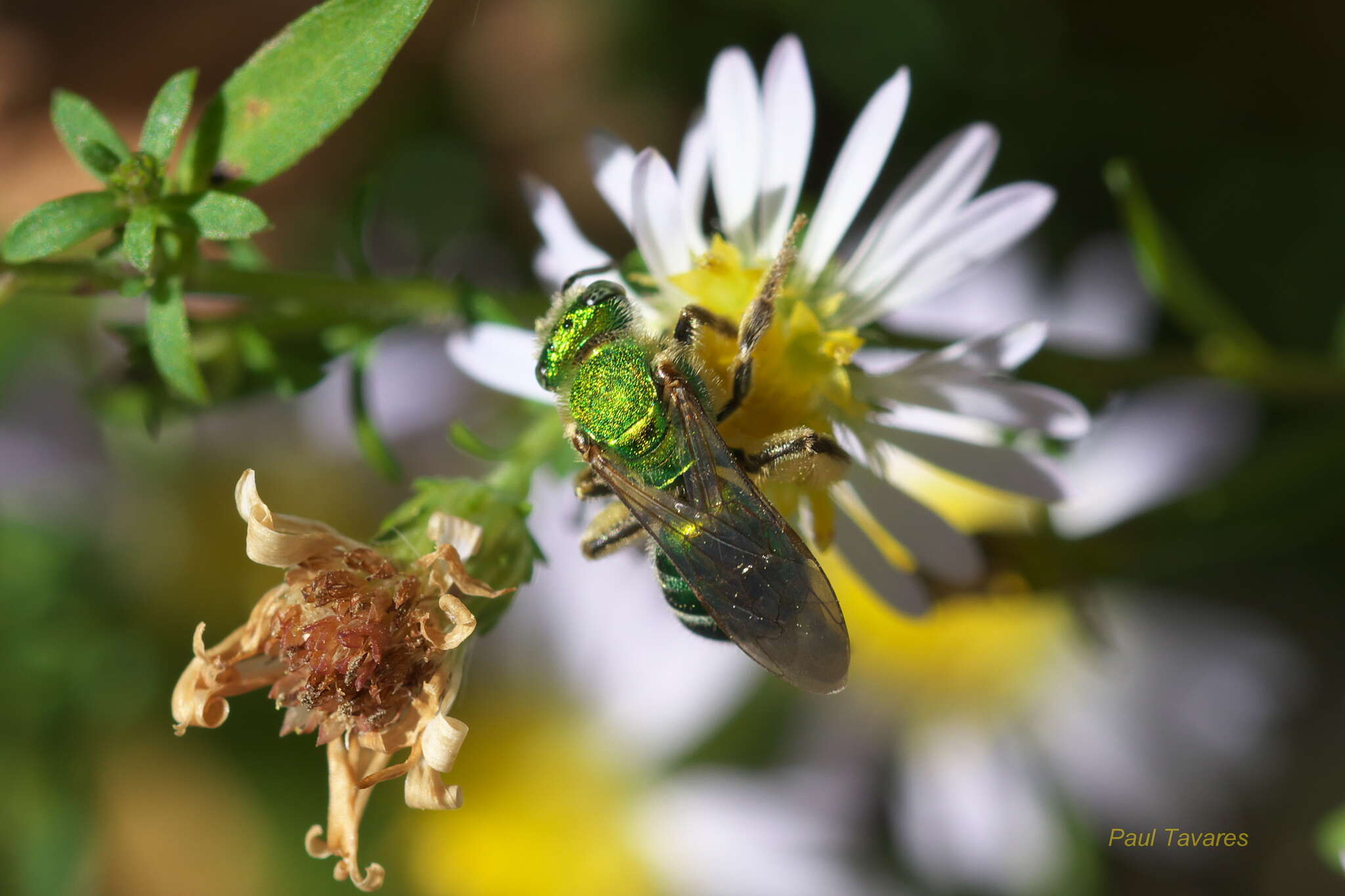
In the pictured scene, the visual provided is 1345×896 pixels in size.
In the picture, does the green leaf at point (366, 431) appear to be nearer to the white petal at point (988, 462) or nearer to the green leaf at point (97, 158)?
the green leaf at point (97, 158)

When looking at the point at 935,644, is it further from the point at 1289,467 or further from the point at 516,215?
the point at 516,215

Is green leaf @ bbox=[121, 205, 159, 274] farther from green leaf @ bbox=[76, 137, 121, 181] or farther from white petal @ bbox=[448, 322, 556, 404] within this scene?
white petal @ bbox=[448, 322, 556, 404]

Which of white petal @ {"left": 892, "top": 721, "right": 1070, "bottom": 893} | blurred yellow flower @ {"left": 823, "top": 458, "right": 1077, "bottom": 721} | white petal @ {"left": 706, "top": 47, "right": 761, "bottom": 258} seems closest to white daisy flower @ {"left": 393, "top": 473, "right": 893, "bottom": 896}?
white petal @ {"left": 892, "top": 721, "right": 1070, "bottom": 893}

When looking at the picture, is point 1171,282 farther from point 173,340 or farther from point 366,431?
point 173,340

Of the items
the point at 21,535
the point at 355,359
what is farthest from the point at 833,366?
the point at 21,535

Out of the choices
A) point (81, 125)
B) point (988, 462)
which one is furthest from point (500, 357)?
point (988, 462)
